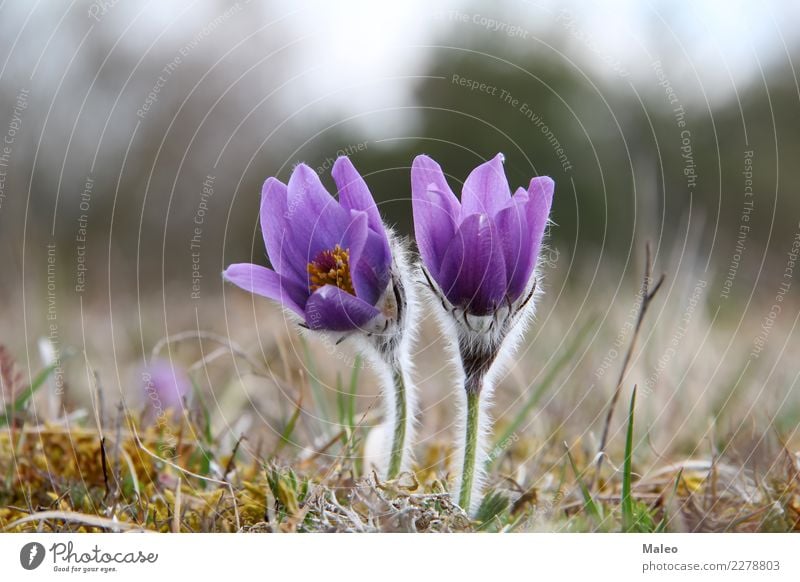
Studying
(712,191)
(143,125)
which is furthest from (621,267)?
(143,125)

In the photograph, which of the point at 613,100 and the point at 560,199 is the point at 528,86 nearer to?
the point at 613,100

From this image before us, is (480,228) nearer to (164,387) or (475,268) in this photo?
(475,268)

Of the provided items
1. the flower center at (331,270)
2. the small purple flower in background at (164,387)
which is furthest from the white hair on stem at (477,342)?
the small purple flower in background at (164,387)

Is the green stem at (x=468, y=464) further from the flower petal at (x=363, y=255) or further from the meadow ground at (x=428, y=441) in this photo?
the flower petal at (x=363, y=255)

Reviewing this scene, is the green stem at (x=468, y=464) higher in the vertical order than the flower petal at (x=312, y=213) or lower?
lower
